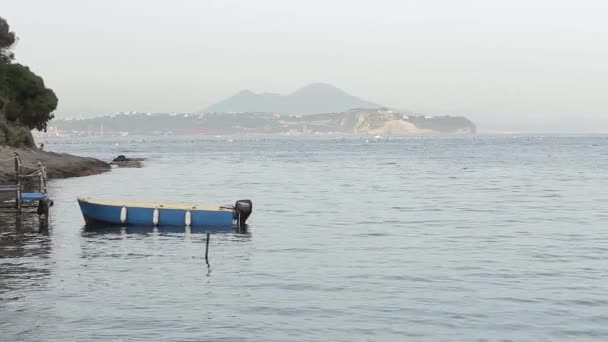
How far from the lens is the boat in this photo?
37.6m

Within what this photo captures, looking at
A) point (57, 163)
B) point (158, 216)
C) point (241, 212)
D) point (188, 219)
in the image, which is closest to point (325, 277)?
point (241, 212)

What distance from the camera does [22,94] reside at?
97.3m

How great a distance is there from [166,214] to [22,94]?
66.5 meters

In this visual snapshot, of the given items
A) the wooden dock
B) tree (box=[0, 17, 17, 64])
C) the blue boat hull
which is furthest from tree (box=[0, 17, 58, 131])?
the blue boat hull

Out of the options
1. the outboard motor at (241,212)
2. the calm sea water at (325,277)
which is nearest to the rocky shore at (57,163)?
the calm sea water at (325,277)

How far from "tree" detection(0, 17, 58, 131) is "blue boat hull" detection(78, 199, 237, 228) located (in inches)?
2318

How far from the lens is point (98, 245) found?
31969 mm

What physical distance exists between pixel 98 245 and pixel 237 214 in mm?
7694

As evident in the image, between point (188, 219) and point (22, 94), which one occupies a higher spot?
point (22, 94)

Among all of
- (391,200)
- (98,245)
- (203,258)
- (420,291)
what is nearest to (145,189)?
(391,200)

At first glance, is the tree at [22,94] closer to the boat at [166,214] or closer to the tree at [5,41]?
the tree at [5,41]

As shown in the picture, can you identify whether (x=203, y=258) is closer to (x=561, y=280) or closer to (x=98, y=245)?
(x=98, y=245)

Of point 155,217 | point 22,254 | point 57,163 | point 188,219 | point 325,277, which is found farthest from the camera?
point 57,163

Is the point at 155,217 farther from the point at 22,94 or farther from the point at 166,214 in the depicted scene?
the point at 22,94
